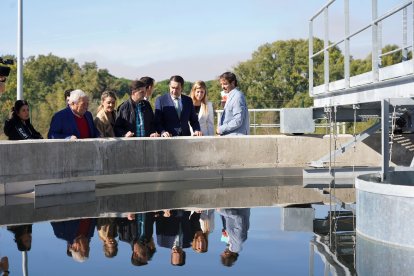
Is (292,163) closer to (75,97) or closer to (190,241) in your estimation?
(75,97)

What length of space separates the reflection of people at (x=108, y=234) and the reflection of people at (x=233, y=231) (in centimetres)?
107

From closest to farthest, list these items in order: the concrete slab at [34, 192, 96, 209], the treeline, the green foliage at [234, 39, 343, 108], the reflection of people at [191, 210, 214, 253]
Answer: the reflection of people at [191, 210, 214, 253] → the concrete slab at [34, 192, 96, 209] → the treeline → the green foliage at [234, 39, 343, 108]

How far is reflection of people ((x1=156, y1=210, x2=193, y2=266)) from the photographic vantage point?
7266 mm

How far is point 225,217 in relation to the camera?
31.5 ft

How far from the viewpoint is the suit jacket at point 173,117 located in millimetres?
13984

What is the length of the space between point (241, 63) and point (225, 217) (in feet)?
194

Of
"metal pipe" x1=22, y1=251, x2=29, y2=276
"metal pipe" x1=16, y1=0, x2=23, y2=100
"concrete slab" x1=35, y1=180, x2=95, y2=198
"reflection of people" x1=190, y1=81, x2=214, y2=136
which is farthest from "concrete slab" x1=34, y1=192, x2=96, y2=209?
"metal pipe" x1=16, y1=0, x2=23, y2=100

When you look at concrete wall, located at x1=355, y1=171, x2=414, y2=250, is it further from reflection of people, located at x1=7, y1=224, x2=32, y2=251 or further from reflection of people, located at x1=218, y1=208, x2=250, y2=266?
reflection of people, located at x1=7, y1=224, x2=32, y2=251

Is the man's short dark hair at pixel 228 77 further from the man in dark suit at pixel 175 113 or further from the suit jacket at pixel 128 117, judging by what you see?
the suit jacket at pixel 128 117

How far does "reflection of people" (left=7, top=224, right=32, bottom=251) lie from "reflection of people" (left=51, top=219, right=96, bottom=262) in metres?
0.29

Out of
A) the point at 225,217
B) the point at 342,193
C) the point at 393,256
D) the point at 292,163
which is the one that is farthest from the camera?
the point at 292,163

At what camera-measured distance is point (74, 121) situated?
13.1 metres

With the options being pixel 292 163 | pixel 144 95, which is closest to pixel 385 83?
pixel 144 95

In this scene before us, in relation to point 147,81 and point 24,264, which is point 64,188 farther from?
point 24,264
